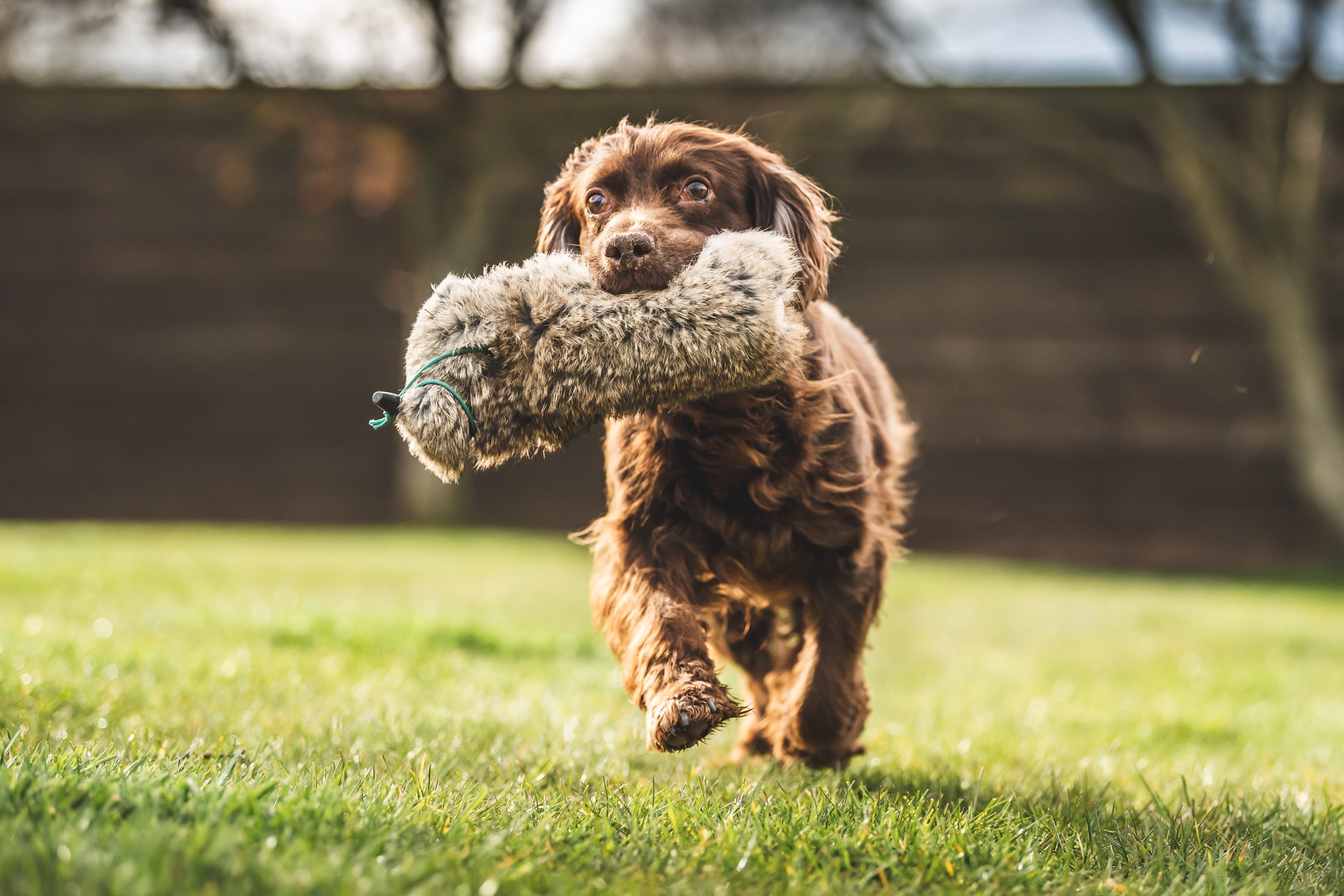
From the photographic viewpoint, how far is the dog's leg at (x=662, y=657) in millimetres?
2303

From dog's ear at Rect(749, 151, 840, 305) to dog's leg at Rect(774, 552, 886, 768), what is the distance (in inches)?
30.5

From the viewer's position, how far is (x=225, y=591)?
6062mm

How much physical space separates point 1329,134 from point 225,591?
1175 centimetres

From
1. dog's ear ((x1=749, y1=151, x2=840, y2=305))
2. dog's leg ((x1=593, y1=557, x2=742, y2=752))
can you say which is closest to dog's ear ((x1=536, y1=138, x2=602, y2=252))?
dog's ear ((x1=749, y1=151, x2=840, y2=305))

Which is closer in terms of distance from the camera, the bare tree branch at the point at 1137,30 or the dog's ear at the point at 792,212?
the dog's ear at the point at 792,212

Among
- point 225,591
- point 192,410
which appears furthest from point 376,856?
point 192,410

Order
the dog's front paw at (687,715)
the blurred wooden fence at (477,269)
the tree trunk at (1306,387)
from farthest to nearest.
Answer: the blurred wooden fence at (477,269) < the tree trunk at (1306,387) < the dog's front paw at (687,715)

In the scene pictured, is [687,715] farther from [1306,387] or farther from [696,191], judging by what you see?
[1306,387]

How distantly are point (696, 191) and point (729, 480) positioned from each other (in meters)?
0.73

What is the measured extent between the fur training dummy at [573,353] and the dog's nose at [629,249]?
0.08 m

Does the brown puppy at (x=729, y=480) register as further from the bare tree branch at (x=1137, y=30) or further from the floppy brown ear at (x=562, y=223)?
the bare tree branch at (x=1137, y=30)

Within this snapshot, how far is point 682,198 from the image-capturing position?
108 inches

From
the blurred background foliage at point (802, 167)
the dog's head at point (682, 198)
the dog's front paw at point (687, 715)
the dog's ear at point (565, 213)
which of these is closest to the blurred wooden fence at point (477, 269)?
the blurred background foliage at point (802, 167)

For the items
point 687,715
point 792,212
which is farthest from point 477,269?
point 687,715
